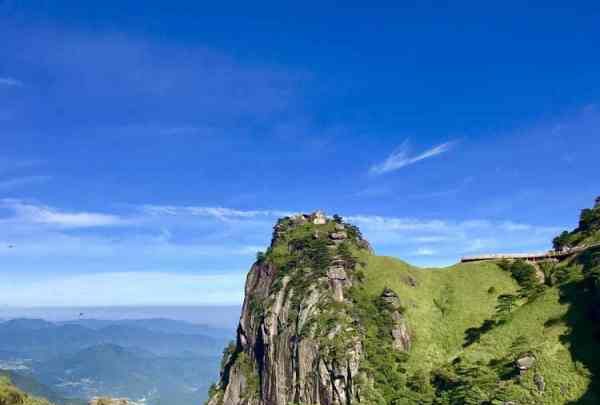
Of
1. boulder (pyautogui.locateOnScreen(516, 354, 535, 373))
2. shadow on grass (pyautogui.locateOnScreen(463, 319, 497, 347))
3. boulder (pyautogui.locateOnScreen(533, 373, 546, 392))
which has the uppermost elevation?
shadow on grass (pyautogui.locateOnScreen(463, 319, 497, 347))

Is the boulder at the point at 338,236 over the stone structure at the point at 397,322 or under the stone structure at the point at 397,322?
over

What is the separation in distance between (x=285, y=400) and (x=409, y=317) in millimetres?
46254

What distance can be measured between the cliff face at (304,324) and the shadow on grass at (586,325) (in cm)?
4558

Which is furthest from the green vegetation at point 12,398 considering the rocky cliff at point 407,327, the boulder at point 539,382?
the boulder at point 539,382

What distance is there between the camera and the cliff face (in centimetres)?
13125

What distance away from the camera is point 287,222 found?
192125 mm

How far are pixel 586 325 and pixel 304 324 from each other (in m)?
75.4

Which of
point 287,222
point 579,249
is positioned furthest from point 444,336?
point 287,222

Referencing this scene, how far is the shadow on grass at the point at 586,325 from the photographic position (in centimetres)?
9600

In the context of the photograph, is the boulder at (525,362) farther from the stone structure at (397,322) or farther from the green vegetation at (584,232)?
the green vegetation at (584,232)

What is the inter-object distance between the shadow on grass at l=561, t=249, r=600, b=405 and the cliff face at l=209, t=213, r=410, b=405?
1795 inches

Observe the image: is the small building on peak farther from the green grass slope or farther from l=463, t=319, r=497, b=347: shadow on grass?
l=463, t=319, r=497, b=347: shadow on grass

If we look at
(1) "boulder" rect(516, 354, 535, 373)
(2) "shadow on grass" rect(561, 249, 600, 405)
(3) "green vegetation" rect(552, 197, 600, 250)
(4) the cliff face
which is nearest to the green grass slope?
(2) "shadow on grass" rect(561, 249, 600, 405)

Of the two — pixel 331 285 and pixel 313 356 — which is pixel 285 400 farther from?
pixel 331 285
